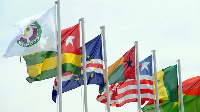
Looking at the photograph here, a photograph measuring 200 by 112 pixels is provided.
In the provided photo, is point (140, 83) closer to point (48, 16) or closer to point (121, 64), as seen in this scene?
point (121, 64)

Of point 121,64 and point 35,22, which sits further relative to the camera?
point 121,64

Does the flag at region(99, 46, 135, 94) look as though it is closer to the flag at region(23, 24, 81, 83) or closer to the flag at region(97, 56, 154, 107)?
the flag at region(97, 56, 154, 107)

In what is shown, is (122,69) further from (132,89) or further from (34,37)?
(34,37)

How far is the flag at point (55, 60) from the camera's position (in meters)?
20.5

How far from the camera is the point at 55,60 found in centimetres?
2142

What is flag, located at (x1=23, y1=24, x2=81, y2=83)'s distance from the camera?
20.5 metres

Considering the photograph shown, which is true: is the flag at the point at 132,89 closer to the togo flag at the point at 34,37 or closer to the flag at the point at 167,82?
the flag at the point at 167,82

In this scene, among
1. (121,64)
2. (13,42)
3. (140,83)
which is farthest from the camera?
(140,83)

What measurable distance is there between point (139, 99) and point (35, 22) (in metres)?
9.34

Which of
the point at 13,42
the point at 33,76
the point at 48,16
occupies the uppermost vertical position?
the point at 48,16

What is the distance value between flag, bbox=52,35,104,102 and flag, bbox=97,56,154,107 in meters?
3.37

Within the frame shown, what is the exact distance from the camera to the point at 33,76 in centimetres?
2033

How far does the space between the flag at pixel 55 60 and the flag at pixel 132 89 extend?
17.0 ft

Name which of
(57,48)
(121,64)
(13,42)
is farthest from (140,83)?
(13,42)
